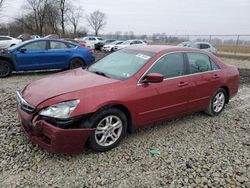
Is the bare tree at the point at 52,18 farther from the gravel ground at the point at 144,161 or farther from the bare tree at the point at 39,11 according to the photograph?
the gravel ground at the point at 144,161

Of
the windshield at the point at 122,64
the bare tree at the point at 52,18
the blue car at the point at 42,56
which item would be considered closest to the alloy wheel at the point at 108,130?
the windshield at the point at 122,64

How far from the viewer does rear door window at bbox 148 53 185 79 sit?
413 cm

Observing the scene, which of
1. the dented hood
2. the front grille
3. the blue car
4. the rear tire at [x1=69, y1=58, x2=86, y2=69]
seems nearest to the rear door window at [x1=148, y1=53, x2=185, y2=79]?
the dented hood

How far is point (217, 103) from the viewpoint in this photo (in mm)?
5363

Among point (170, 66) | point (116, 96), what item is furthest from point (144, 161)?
point (170, 66)

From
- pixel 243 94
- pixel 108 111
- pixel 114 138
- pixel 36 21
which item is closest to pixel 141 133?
pixel 114 138

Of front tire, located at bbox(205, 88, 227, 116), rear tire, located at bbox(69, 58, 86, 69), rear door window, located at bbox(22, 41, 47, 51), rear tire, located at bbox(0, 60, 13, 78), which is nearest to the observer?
front tire, located at bbox(205, 88, 227, 116)

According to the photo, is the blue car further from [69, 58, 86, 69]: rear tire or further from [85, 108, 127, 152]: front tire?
[85, 108, 127, 152]: front tire

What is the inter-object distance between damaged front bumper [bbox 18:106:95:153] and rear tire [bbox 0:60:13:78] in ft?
19.8

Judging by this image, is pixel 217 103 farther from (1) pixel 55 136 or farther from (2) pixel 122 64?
(1) pixel 55 136

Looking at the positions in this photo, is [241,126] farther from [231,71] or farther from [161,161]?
[161,161]

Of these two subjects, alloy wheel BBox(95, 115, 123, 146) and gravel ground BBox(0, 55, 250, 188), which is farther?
alloy wheel BBox(95, 115, 123, 146)

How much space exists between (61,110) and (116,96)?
80cm

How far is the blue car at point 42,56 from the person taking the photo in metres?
8.58
